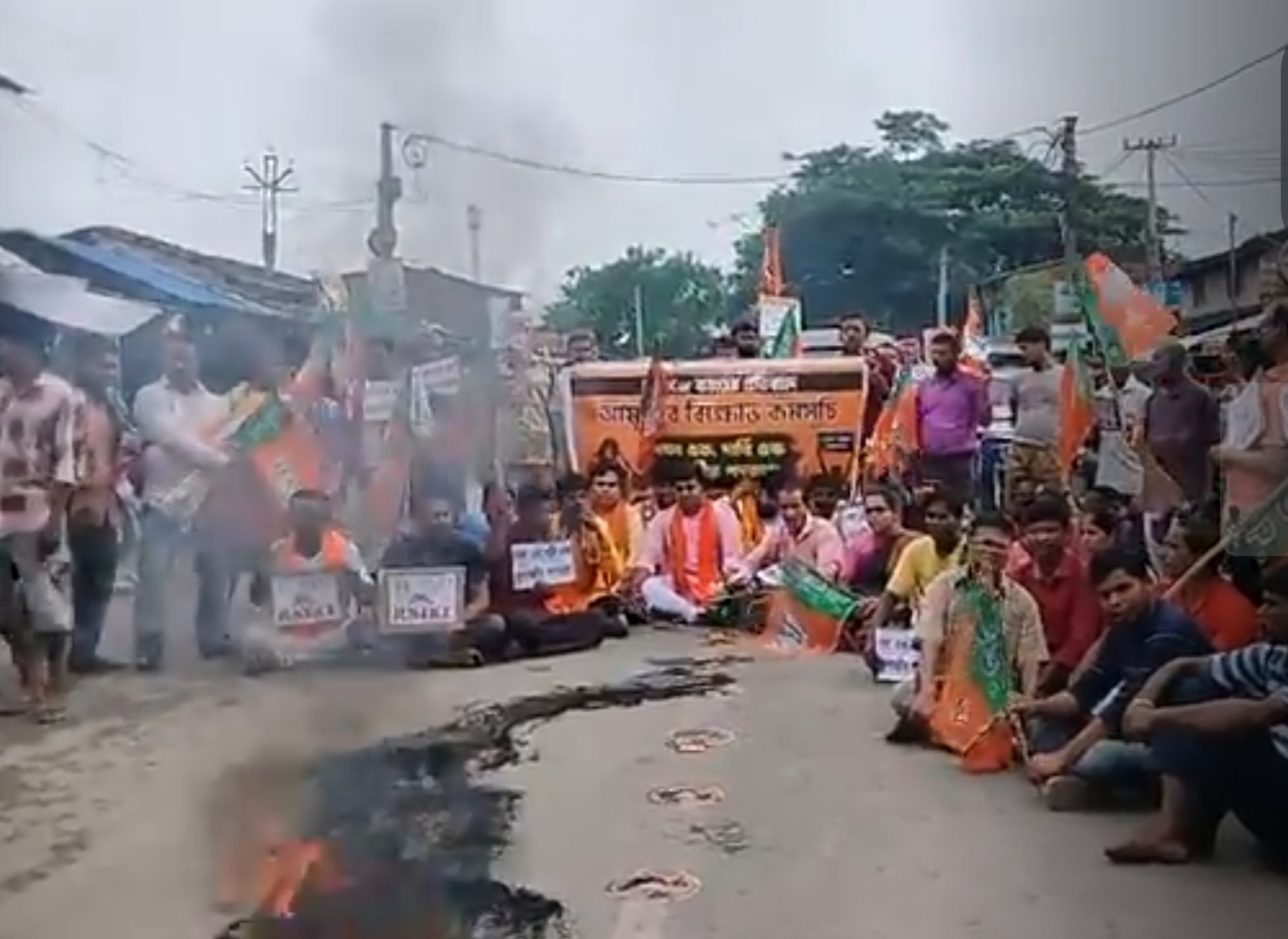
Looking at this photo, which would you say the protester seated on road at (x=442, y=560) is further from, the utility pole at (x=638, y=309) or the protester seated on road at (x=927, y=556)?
the protester seated on road at (x=927, y=556)

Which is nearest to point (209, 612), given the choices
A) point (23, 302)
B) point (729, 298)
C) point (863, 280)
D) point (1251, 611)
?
point (23, 302)

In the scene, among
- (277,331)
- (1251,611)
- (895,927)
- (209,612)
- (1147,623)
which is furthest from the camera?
(209,612)

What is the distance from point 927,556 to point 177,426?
4.77 feet

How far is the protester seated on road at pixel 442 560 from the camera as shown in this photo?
3221 millimetres

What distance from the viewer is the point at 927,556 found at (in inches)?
134

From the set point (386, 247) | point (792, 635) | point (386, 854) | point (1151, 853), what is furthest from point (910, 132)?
point (792, 635)

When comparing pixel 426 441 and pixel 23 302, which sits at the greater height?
pixel 23 302

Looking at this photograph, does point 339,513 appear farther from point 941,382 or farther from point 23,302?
point 941,382

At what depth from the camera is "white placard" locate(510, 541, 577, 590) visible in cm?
402

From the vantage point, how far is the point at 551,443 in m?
3.59

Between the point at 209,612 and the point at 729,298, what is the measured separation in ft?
4.34

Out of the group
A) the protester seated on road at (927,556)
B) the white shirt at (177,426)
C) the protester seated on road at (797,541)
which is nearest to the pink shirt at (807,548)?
the protester seated on road at (797,541)

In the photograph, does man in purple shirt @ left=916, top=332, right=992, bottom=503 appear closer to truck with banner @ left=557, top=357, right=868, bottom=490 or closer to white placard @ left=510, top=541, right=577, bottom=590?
truck with banner @ left=557, top=357, right=868, bottom=490

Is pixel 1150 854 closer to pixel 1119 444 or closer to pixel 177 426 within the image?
pixel 1119 444
